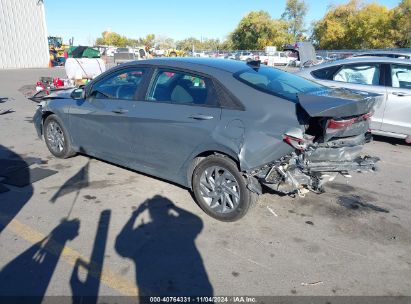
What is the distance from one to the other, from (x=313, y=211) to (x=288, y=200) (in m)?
0.37

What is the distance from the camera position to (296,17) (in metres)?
88.0

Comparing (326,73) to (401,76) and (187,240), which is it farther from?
(187,240)

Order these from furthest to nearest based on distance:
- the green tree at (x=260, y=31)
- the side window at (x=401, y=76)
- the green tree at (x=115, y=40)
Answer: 1. the green tree at (x=115, y=40)
2. the green tree at (x=260, y=31)
3. the side window at (x=401, y=76)

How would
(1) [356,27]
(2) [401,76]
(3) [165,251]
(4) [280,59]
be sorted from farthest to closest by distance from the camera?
(1) [356,27] < (4) [280,59] < (2) [401,76] < (3) [165,251]

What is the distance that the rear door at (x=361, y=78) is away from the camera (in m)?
6.69

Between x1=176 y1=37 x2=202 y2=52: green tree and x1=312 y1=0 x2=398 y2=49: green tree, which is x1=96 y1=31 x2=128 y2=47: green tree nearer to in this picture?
x1=176 y1=37 x2=202 y2=52: green tree

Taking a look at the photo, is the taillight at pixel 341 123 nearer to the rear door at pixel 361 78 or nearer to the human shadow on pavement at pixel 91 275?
the human shadow on pavement at pixel 91 275

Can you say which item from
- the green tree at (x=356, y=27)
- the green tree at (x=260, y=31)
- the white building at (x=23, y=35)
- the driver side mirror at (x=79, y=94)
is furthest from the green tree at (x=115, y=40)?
the driver side mirror at (x=79, y=94)

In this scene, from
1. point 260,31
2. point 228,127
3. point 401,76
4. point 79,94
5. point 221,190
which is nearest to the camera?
point 228,127

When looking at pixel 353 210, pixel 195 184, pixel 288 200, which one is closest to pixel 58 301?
pixel 195 184

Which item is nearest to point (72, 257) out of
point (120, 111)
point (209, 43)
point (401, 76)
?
point (120, 111)

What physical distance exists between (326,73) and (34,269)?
6436mm

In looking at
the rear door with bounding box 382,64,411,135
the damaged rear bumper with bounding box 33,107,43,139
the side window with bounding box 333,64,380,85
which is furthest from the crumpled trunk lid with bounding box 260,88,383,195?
the damaged rear bumper with bounding box 33,107,43,139

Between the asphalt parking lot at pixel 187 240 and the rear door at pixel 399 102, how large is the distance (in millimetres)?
1784
